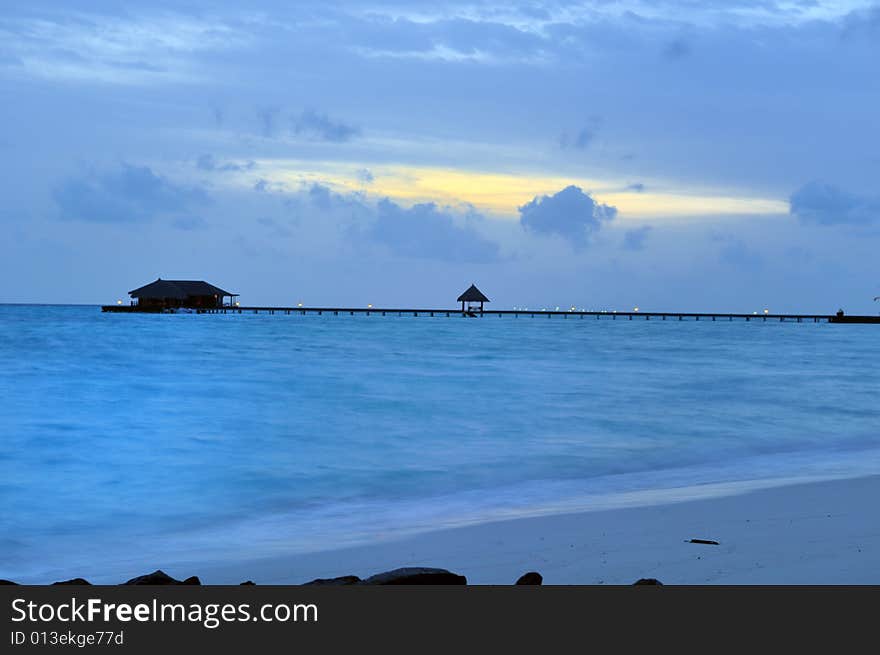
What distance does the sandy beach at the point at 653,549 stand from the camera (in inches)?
251

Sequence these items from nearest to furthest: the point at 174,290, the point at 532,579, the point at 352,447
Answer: the point at 532,579 < the point at 352,447 < the point at 174,290

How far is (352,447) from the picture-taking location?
18562 millimetres

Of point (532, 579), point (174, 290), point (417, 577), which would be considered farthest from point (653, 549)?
point (174, 290)

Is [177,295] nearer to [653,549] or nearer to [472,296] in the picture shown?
[472,296]

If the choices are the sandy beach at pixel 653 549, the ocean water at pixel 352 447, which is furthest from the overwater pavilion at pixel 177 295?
the sandy beach at pixel 653 549

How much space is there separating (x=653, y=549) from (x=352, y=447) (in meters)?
11.9

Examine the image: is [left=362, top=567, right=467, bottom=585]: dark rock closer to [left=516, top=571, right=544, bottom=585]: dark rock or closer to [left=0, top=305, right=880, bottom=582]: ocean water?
[left=516, top=571, right=544, bottom=585]: dark rock

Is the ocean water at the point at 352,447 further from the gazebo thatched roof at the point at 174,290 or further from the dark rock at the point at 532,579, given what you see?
the gazebo thatched roof at the point at 174,290

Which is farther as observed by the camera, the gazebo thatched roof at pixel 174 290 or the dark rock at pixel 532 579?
the gazebo thatched roof at pixel 174 290

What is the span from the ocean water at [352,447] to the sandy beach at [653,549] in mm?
1012

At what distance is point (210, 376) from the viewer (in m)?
36.2

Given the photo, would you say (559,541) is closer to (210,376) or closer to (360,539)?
(360,539)

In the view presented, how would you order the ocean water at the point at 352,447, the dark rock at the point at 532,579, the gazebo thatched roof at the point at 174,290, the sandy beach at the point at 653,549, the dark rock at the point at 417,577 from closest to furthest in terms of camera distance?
1. the dark rock at the point at 417,577
2. the dark rock at the point at 532,579
3. the sandy beach at the point at 653,549
4. the ocean water at the point at 352,447
5. the gazebo thatched roof at the point at 174,290
